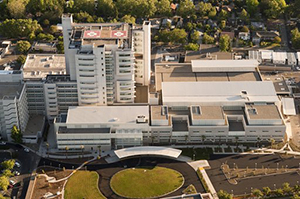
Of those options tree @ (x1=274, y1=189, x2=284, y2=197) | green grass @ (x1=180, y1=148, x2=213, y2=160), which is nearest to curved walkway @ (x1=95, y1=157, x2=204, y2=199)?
green grass @ (x1=180, y1=148, x2=213, y2=160)

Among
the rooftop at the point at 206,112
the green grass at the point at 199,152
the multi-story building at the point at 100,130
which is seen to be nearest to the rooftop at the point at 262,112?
the rooftop at the point at 206,112

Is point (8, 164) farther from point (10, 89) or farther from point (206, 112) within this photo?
point (206, 112)

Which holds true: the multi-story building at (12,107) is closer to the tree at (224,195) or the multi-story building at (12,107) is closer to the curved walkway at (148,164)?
the curved walkway at (148,164)

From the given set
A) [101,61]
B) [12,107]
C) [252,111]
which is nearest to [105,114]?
[101,61]

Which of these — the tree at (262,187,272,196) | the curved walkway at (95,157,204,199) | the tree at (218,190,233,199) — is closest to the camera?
the tree at (218,190,233,199)

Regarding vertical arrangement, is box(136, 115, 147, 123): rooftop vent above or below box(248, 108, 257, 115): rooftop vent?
below

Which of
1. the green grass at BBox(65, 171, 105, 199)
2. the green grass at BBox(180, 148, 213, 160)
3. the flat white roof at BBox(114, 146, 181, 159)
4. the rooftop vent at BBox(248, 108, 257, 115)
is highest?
the rooftop vent at BBox(248, 108, 257, 115)

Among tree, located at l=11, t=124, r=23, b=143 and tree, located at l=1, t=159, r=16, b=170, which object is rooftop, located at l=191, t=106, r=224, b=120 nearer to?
tree, located at l=11, t=124, r=23, b=143
